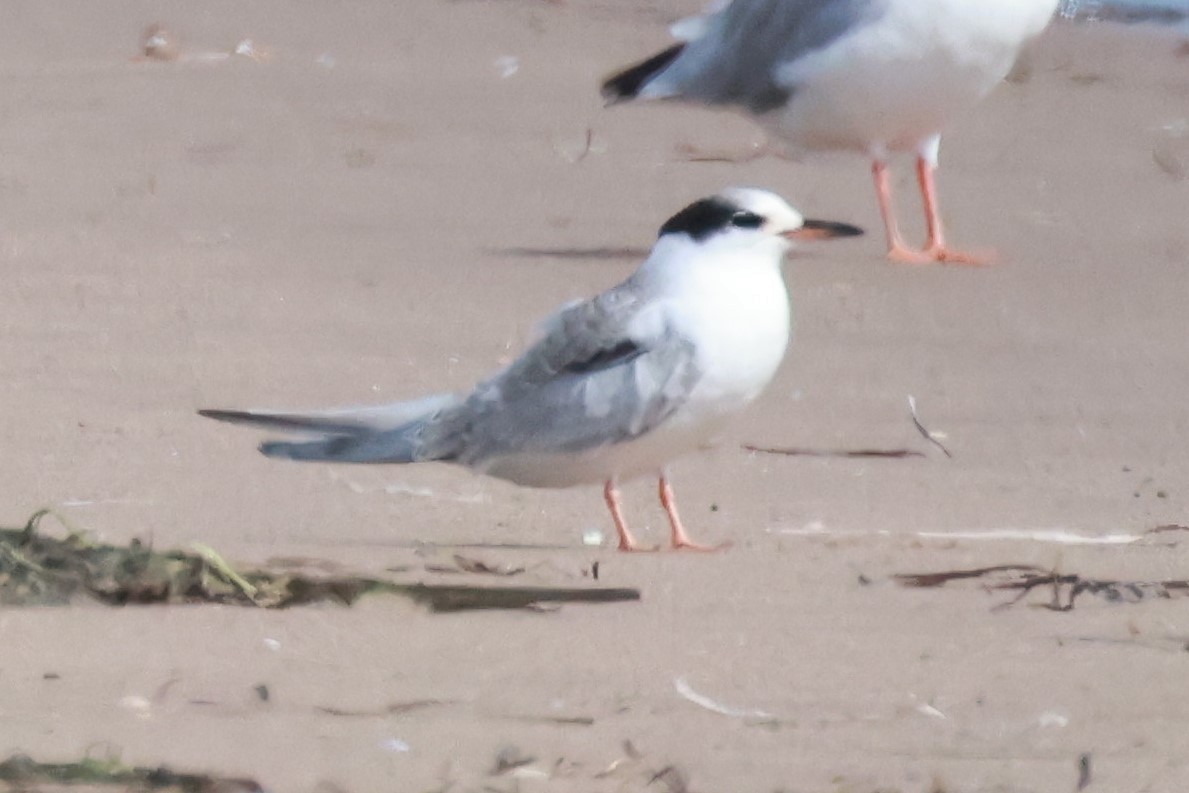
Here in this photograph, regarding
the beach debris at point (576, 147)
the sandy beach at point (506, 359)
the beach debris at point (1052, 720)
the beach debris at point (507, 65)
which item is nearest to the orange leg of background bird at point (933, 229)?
the sandy beach at point (506, 359)

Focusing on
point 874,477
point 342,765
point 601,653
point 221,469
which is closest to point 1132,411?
point 874,477

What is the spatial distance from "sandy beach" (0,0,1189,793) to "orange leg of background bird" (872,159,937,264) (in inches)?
3.1

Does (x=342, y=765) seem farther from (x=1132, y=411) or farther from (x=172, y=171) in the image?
(x=172, y=171)

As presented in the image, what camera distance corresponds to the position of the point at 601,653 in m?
4.01

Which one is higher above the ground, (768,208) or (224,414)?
(768,208)

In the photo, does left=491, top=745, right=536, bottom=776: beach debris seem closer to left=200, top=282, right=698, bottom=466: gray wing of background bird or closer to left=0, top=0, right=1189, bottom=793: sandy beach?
left=0, top=0, right=1189, bottom=793: sandy beach

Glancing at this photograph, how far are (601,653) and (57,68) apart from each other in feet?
22.0

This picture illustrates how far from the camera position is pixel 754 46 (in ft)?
28.6

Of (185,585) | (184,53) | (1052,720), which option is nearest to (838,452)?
(185,585)

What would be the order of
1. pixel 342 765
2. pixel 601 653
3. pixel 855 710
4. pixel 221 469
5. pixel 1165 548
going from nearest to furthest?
pixel 342 765
pixel 855 710
pixel 601 653
pixel 1165 548
pixel 221 469

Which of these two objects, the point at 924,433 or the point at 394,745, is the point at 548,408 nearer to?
the point at 924,433

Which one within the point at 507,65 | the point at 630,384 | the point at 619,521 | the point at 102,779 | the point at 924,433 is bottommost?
the point at 507,65

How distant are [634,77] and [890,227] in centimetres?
134

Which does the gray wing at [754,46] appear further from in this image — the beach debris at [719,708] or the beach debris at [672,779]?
the beach debris at [672,779]
